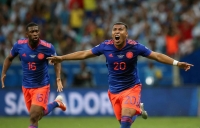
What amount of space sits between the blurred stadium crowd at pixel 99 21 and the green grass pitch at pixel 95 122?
3.30 metres

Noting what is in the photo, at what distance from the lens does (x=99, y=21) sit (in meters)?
22.5

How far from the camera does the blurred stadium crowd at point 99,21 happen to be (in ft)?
69.1

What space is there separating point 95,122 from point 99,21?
6419 millimetres

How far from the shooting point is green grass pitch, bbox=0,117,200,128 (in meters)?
15.7

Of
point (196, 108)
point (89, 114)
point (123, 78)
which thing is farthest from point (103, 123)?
point (123, 78)

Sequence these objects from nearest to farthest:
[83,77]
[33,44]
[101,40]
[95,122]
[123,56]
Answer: [123,56] < [33,44] < [95,122] < [83,77] < [101,40]

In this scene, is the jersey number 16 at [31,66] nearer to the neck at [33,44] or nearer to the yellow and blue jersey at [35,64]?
the yellow and blue jersey at [35,64]

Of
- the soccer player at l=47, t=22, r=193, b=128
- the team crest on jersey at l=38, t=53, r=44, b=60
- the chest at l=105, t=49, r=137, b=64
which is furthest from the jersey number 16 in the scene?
the chest at l=105, t=49, r=137, b=64

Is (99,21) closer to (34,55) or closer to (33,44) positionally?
(33,44)

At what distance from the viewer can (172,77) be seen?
1928 centimetres

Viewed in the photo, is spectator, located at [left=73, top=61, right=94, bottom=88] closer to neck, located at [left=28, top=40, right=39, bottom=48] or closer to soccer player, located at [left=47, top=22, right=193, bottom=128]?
neck, located at [left=28, top=40, right=39, bottom=48]

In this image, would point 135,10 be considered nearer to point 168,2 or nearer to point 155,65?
point 168,2

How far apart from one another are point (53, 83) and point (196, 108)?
181 inches

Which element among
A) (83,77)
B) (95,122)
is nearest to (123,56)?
(95,122)
